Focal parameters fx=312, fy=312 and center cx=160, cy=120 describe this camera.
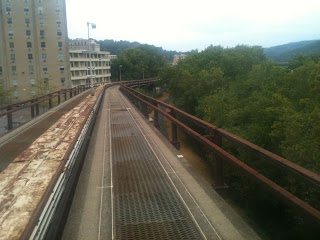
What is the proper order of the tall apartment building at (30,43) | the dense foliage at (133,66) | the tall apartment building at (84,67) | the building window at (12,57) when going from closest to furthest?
the tall apartment building at (30,43) → the building window at (12,57) → the tall apartment building at (84,67) → the dense foliage at (133,66)

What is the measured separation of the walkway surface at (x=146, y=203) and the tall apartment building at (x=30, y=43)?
171ft

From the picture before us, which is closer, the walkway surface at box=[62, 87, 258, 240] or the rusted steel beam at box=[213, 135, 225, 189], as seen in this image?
the walkway surface at box=[62, 87, 258, 240]

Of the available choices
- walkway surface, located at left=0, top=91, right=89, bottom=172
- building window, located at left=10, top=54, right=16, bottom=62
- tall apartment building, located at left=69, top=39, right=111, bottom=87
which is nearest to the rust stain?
walkway surface, located at left=0, top=91, right=89, bottom=172

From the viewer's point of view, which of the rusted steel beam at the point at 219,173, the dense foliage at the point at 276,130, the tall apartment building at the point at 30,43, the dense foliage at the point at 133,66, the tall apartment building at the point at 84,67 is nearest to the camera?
the rusted steel beam at the point at 219,173

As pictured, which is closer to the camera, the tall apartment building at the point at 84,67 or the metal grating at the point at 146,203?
the metal grating at the point at 146,203

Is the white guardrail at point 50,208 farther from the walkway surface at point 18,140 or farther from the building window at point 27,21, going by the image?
the building window at point 27,21

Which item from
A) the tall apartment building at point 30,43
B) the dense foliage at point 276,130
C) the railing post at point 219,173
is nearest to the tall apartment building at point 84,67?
the tall apartment building at point 30,43

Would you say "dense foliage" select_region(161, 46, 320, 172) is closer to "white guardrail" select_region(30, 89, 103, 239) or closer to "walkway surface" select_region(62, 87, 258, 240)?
"walkway surface" select_region(62, 87, 258, 240)

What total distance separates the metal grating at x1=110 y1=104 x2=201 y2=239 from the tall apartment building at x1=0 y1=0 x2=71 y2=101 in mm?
52148

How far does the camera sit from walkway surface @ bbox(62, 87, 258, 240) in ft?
11.2

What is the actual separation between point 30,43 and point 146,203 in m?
59.0

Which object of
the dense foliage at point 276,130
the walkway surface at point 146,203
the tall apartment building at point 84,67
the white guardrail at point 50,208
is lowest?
the dense foliage at point 276,130

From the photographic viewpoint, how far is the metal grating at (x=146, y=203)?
134 inches

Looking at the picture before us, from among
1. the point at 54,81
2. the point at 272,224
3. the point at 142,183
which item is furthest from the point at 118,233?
the point at 54,81
